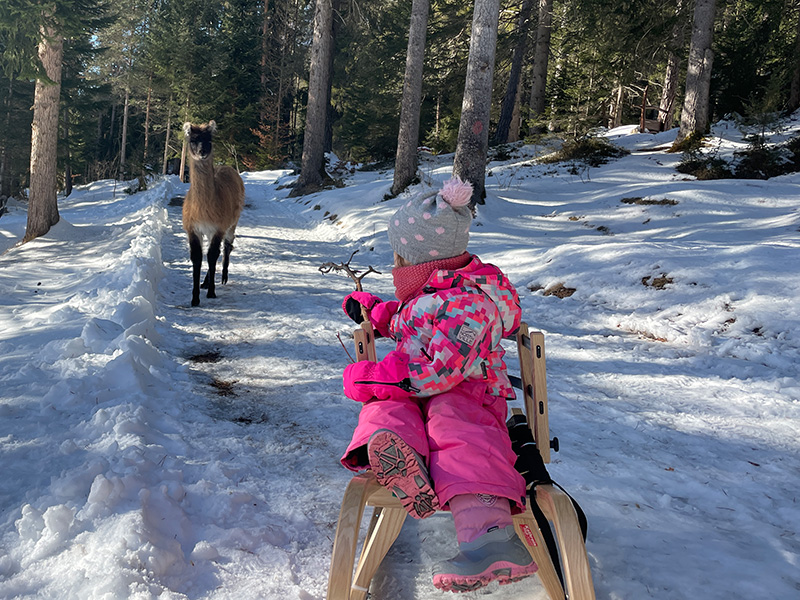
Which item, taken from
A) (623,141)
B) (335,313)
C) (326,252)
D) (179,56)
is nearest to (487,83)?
(326,252)

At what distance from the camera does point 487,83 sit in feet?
35.5

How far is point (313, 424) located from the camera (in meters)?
3.65

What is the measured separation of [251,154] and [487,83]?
3004 centimetres

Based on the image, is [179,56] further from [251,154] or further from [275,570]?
[275,570]

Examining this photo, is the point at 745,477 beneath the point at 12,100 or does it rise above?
beneath

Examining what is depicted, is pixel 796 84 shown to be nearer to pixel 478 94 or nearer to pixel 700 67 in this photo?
pixel 700 67

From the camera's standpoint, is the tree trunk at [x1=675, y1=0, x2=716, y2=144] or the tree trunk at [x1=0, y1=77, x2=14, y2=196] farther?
the tree trunk at [x1=0, y1=77, x2=14, y2=196]

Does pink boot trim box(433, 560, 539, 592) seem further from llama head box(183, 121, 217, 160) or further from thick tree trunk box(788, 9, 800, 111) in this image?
thick tree trunk box(788, 9, 800, 111)

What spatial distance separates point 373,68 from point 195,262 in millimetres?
22367

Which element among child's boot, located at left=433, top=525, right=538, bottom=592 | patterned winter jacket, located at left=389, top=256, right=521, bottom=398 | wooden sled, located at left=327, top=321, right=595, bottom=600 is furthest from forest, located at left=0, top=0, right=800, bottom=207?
child's boot, located at left=433, top=525, right=538, bottom=592

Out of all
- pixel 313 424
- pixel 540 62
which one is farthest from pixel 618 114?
pixel 313 424

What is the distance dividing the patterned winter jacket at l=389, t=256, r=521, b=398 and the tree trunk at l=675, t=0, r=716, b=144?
15.4 m

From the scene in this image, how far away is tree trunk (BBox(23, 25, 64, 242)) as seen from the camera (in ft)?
41.9

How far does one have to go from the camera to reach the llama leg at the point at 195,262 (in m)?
6.61
